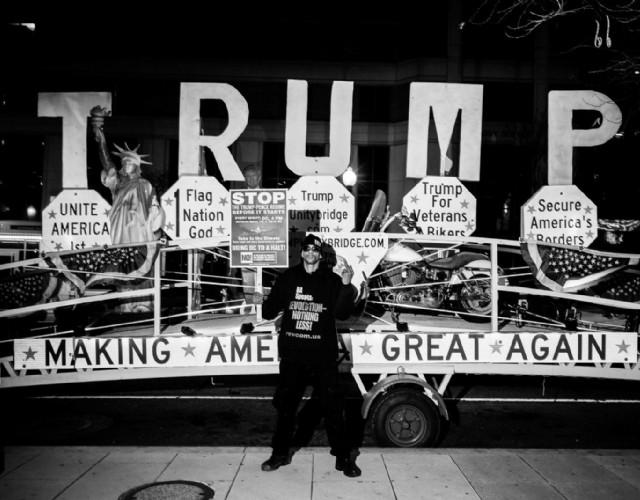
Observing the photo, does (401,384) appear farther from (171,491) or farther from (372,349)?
(171,491)

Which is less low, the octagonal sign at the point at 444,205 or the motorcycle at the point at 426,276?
the octagonal sign at the point at 444,205

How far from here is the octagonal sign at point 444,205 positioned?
28.0 feet

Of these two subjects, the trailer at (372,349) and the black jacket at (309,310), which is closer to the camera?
the black jacket at (309,310)

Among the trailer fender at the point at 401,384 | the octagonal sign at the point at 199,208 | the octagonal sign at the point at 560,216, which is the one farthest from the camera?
the octagonal sign at the point at 199,208

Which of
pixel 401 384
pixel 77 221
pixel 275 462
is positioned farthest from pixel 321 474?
pixel 77 221

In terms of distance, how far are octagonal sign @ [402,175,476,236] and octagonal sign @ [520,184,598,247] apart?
31.0 inches

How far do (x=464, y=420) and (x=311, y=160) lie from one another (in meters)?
4.29

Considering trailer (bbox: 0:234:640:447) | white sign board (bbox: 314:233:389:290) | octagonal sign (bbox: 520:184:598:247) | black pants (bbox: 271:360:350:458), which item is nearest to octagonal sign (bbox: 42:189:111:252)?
trailer (bbox: 0:234:640:447)

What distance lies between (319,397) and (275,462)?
25.8 inches

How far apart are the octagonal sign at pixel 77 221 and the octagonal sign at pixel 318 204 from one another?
319 centimetres

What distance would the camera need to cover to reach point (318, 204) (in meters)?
8.76

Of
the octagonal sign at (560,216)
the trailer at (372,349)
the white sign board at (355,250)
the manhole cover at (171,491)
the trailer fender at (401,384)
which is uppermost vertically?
the octagonal sign at (560,216)

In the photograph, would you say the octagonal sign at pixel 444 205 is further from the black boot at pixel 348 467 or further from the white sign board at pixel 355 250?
the black boot at pixel 348 467

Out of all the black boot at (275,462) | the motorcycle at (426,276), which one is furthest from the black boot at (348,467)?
the motorcycle at (426,276)
